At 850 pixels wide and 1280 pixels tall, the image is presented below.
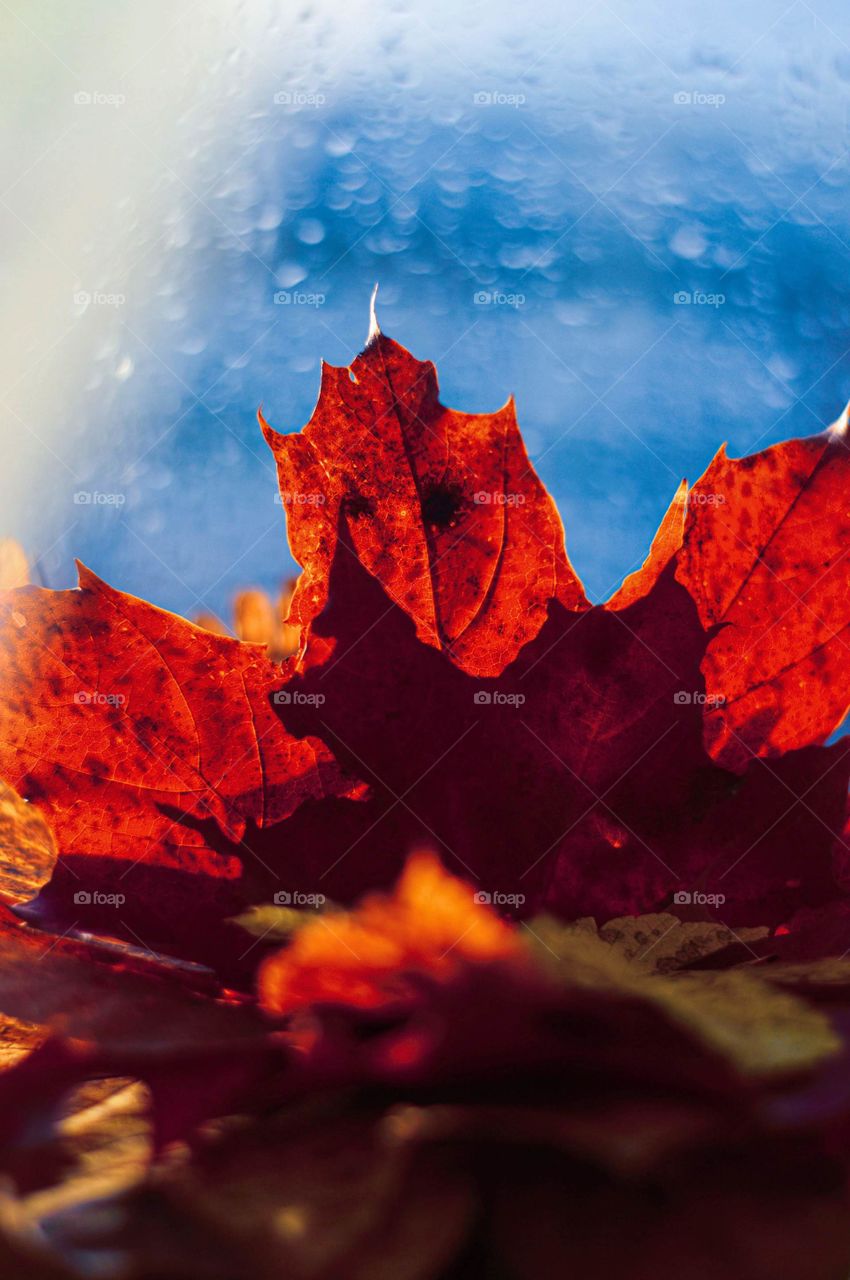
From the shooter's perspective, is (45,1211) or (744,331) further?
(744,331)

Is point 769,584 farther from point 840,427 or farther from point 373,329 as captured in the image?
point 373,329

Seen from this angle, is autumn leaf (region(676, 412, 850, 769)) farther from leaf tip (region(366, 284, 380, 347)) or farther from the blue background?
leaf tip (region(366, 284, 380, 347))

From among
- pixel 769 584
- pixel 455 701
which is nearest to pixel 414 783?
pixel 455 701

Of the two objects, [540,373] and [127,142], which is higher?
[127,142]

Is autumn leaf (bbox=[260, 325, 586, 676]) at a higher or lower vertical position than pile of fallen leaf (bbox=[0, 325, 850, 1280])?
higher

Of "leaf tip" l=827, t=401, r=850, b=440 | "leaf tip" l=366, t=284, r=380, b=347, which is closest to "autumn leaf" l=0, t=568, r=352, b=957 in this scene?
"leaf tip" l=366, t=284, r=380, b=347

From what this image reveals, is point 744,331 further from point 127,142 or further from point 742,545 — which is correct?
point 127,142

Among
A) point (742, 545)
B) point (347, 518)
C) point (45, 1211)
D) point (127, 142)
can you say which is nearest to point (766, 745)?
point (742, 545)

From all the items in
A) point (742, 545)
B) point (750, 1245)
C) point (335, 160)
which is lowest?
point (750, 1245)
